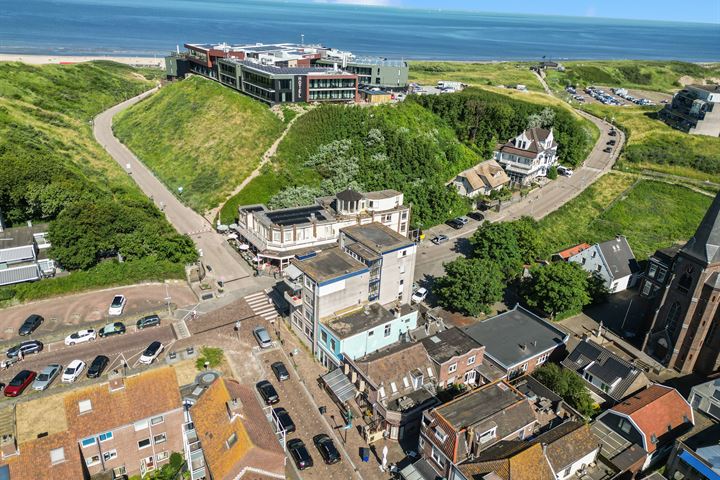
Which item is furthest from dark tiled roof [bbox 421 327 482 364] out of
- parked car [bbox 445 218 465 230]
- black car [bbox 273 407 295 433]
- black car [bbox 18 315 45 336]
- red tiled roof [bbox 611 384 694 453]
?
black car [bbox 18 315 45 336]

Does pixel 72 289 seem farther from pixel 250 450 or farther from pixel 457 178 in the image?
pixel 457 178

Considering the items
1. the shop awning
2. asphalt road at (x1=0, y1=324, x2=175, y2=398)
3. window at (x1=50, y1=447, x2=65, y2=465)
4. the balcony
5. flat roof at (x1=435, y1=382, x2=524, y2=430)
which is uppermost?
window at (x1=50, y1=447, x2=65, y2=465)

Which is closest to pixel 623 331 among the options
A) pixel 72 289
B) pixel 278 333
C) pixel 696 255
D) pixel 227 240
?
pixel 696 255

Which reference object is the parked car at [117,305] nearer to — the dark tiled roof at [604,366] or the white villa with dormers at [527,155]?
the dark tiled roof at [604,366]

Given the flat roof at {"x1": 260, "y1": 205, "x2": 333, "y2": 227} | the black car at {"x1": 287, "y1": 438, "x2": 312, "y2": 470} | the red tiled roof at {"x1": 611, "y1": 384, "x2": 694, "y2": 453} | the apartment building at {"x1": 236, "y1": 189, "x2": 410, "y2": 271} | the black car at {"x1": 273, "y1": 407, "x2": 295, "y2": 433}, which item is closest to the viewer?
the black car at {"x1": 287, "y1": 438, "x2": 312, "y2": 470}

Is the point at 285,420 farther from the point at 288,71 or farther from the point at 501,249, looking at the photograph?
the point at 288,71

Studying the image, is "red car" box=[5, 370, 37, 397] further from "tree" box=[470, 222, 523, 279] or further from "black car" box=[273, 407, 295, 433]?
"tree" box=[470, 222, 523, 279]

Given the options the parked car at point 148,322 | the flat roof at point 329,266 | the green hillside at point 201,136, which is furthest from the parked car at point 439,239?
the parked car at point 148,322
